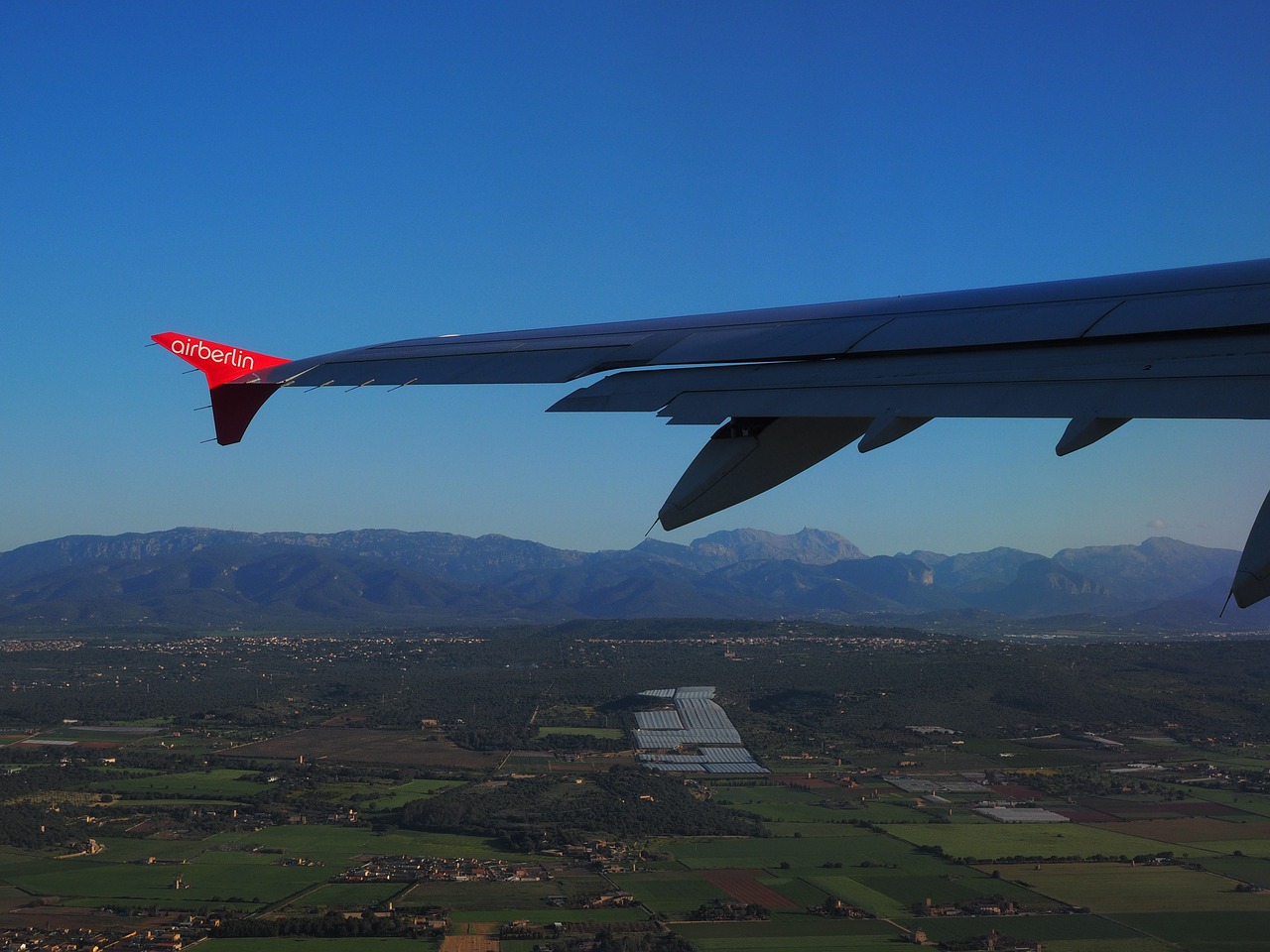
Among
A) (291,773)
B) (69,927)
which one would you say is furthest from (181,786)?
(69,927)

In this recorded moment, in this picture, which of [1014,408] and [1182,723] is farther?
[1182,723]

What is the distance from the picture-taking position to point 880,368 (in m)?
5.35

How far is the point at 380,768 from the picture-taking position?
252 ft

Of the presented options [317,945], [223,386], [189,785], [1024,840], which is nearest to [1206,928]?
[1024,840]

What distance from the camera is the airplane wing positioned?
14.1 feet

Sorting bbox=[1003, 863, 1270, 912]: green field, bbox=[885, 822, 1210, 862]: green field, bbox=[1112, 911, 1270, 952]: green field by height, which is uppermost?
bbox=[1112, 911, 1270, 952]: green field

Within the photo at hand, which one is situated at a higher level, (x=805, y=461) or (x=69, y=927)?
(x=805, y=461)

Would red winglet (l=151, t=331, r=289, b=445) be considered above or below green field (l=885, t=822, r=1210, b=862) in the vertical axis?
above

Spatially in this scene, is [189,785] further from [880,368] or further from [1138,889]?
[880,368]

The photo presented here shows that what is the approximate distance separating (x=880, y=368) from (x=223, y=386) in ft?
14.0

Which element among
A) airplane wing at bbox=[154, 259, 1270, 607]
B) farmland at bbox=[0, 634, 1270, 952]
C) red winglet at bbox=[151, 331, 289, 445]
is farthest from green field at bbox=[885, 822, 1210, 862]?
red winglet at bbox=[151, 331, 289, 445]

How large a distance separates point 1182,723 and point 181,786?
77.4m

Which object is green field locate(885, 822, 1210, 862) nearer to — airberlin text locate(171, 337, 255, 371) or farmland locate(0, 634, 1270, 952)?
farmland locate(0, 634, 1270, 952)

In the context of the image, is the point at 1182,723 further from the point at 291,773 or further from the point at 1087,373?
the point at 1087,373
